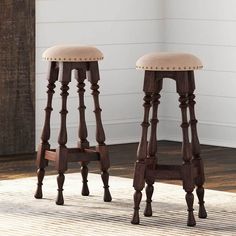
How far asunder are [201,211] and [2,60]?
109 inches

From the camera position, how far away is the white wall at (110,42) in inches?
309

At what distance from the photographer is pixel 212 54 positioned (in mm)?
8164

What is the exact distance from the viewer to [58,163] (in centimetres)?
556

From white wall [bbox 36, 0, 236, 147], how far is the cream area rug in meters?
1.88

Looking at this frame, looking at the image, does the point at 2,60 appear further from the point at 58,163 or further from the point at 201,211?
the point at 201,211

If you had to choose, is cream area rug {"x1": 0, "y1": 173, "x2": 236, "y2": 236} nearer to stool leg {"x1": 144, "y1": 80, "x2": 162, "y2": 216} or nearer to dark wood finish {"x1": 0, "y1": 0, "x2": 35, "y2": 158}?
stool leg {"x1": 144, "y1": 80, "x2": 162, "y2": 216}

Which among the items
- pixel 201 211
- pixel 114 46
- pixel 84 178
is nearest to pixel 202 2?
pixel 114 46

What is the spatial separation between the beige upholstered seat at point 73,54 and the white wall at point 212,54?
106 inches

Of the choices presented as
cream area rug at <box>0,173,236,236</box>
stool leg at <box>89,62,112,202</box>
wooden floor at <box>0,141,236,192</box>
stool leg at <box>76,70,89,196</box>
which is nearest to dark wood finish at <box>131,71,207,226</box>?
cream area rug at <box>0,173,236,236</box>

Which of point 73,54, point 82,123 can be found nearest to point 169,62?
point 73,54

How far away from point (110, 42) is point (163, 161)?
1363 mm

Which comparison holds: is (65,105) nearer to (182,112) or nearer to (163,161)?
(182,112)

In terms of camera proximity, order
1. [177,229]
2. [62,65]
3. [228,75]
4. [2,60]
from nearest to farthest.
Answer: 1. [177,229]
2. [62,65]
3. [2,60]
4. [228,75]

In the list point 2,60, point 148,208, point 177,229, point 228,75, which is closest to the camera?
point 177,229
